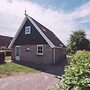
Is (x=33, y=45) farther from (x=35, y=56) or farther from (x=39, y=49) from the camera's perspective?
(x=35, y=56)

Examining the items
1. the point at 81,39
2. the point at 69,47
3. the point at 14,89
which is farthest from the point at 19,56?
the point at 14,89

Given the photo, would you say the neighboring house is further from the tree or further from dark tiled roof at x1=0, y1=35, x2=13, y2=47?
the tree

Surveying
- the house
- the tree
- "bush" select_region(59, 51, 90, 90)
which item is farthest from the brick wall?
"bush" select_region(59, 51, 90, 90)

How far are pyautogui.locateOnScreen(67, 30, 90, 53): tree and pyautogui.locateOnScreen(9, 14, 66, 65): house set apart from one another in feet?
6.67

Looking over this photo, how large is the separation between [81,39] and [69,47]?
205cm

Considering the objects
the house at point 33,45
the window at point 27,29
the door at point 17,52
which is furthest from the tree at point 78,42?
the door at point 17,52

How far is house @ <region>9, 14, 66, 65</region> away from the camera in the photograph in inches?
885

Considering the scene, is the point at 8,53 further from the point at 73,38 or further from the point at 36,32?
the point at 73,38

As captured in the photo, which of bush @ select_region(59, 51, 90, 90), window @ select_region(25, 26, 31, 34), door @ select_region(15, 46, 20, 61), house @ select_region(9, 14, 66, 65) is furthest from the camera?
door @ select_region(15, 46, 20, 61)

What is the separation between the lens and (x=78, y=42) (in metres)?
23.5

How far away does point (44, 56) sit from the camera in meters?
22.8

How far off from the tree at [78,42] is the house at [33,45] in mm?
2034

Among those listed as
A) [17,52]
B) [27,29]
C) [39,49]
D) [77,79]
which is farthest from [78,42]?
[77,79]

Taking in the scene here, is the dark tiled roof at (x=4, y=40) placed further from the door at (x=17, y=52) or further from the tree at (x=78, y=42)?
the tree at (x=78, y=42)
